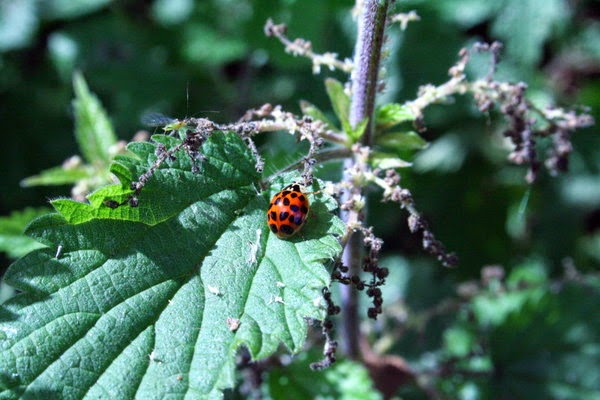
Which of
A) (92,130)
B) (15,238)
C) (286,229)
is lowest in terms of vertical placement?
(286,229)

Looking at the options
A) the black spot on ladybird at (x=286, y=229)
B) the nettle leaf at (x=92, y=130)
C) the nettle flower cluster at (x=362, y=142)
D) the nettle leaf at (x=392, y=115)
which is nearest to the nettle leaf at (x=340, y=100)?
the nettle flower cluster at (x=362, y=142)

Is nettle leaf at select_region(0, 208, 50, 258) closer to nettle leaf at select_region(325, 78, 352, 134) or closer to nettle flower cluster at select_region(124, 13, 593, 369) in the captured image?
nettle flower cluster at select_region(124, 13, 593, 369)

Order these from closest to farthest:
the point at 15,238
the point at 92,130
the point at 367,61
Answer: the point at 367,61
the point at 15,238
the point at 92,130

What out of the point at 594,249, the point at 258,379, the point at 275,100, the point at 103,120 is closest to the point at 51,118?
the point at 275,100

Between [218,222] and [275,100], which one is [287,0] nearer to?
[275,100]

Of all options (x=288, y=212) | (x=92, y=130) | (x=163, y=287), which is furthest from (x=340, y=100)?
(x=92, y=130)

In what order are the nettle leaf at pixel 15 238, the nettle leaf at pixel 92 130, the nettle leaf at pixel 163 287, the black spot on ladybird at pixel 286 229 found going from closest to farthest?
the nettle leaf at pixel 163 287 → the black spot on ladybird at pixel 286 229 → the nettle leaf at pixel 15 238 → the nettle leaf at pixel 92 130

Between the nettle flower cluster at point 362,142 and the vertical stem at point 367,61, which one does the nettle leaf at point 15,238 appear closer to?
the nettle flower cluster at point 362,142

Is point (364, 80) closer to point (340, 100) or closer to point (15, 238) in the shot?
point (340, 100)
